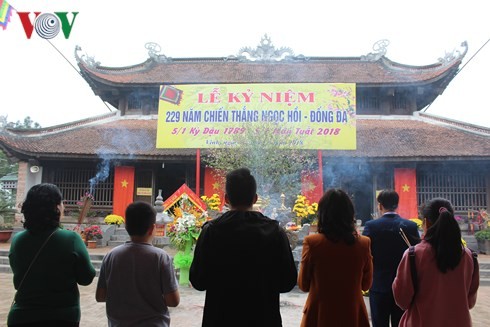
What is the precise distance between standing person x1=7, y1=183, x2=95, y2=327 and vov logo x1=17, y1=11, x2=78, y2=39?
9.06 m

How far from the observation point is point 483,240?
11.7m

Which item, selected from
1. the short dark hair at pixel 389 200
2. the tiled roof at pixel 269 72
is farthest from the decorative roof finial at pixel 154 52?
the short dark hair at pixel 389 200

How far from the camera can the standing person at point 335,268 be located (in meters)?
2.12

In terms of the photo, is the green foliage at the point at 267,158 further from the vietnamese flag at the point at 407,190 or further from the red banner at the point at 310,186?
the vietnamese flag at the point at 407,190

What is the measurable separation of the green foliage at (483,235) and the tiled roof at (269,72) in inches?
223

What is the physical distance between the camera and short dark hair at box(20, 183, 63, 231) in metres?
2.16

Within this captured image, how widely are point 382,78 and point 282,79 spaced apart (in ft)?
12.9

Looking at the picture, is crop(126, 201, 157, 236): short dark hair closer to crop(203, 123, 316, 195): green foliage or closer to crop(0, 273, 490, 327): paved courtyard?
crop(0, 273, 490, 327): paved courtyard

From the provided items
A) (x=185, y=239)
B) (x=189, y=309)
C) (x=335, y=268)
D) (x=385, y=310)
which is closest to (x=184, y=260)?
(x=185, y=239)

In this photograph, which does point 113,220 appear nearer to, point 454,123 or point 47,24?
point 47,24

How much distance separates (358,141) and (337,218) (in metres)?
12.1

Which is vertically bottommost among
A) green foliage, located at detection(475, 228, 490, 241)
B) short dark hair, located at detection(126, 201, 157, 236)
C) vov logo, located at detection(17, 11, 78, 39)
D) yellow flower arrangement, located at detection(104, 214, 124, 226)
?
green foliage, located at detection(475, 228, 490, 241)

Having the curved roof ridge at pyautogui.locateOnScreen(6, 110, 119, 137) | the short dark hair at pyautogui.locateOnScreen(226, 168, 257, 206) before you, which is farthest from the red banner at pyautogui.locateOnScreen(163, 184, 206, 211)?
the short dark hair at pyautogui.locateOnScreen(226, 168, 257, 206)

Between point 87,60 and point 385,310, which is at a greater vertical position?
point 87,60
